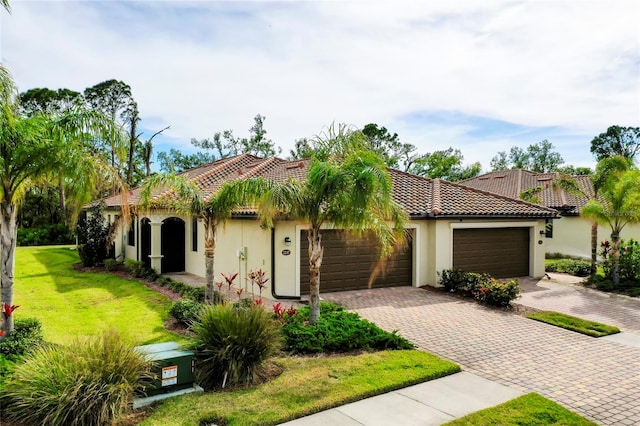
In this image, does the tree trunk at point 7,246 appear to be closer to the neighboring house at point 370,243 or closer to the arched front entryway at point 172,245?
the neighboring house at point 370,243

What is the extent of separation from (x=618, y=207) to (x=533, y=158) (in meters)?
55.7

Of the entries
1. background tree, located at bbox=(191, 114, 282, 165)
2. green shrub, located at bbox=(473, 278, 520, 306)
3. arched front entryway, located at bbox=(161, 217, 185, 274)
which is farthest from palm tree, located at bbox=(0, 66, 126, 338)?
background tree, located at bbox=(191, 114, 282, 165)

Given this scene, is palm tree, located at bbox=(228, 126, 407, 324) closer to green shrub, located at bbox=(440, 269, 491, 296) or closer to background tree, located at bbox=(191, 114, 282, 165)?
green shrub, located at bbox=(440, 269, 491, 296)

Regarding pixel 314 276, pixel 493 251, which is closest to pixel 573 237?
pixel 493 251

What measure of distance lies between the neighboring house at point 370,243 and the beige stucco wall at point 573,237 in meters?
8.77

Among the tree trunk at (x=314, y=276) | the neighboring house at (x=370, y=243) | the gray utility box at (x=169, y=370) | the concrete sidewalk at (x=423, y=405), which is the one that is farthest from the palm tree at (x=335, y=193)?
the neighboring house at (x=370, y=243)

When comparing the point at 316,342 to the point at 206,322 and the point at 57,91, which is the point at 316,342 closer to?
the point at 206,322

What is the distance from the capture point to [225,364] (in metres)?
6.82

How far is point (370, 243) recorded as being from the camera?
14.7 metres

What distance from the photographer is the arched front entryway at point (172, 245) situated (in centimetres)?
1808

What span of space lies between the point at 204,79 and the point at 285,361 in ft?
35.6

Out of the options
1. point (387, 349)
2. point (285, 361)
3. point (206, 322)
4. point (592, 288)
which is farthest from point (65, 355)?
point (592, 288)

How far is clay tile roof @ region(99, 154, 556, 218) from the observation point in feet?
50.4

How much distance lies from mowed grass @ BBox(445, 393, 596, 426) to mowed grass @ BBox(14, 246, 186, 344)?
5.09 m
